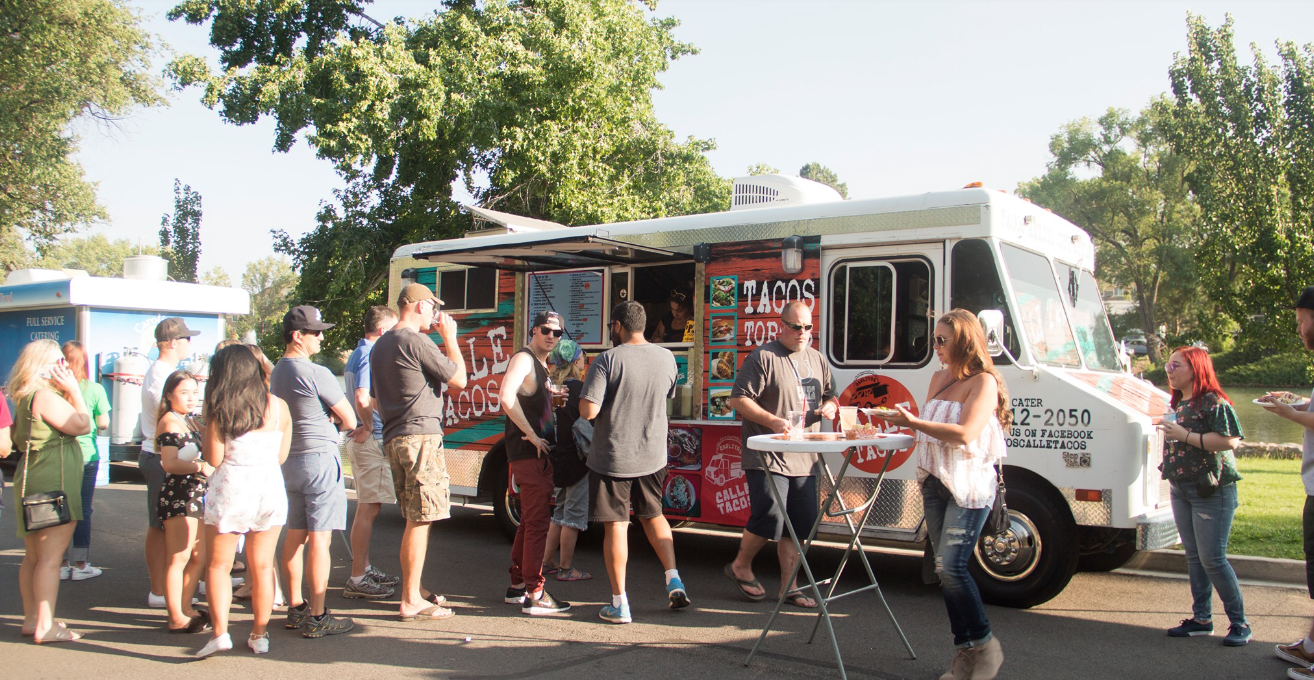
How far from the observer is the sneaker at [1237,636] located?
16.1ft

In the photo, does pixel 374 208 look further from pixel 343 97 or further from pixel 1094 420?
pixel 1094 420

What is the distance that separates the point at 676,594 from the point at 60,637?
3.41 m

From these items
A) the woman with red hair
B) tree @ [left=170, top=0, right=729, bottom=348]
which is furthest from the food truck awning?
tree @ [left=170, top=0, right=729, bottom=348]

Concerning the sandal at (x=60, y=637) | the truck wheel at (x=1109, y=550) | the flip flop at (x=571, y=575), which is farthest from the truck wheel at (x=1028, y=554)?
the sandal at (x=60, y=637)

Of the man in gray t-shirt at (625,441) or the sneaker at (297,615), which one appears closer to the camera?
the sneaker at (297,615)

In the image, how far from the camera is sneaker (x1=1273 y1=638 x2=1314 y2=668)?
14.6 feet

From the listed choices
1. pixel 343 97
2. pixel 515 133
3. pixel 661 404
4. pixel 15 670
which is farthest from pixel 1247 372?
pixel 15 670

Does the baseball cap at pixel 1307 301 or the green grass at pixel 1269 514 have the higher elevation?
the baseball cap at pixel 1307 301

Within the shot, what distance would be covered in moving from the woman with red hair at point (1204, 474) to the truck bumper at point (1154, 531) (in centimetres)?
35

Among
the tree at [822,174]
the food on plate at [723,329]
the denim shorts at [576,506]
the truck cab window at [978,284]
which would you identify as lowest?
the denim shorts at [576,506]

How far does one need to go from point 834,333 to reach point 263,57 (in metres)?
14.5

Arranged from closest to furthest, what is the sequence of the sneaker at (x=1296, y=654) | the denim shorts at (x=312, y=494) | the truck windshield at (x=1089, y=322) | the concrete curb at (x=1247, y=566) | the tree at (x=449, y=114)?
the sneaker at (x=1296, y=654)
the denim shorts at (x=312, y=494)
the truck windshield at (x=1089, y=322)
the concrete curb at (x=1247, y=566)
the tree at (x=449, y=114)

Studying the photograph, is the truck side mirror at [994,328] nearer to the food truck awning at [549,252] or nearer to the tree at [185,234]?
the food truck awning at [549,252]

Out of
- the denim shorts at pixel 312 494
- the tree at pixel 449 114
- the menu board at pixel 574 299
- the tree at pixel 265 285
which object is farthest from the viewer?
the tree at pixel 265 285
